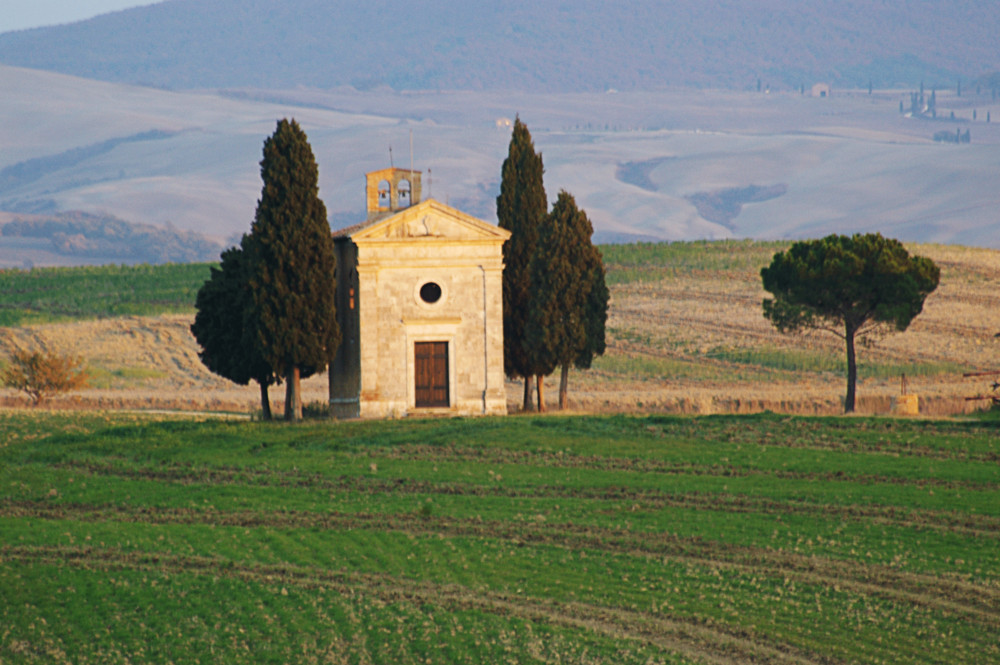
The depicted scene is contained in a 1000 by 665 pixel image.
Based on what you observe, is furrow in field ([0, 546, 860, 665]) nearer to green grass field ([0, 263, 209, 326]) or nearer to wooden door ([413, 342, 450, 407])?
wooden door ([413, 342, 450, 407])

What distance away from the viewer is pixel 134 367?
70750 mm

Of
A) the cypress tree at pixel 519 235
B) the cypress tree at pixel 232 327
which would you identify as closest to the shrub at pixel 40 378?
the cypress tree at pixel 232 327

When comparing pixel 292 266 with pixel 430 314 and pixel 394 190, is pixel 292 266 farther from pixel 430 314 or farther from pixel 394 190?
pixel 394 190

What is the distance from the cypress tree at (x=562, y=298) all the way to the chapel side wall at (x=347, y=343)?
5862mm

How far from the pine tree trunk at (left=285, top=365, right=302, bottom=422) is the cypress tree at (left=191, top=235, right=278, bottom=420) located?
2.04 ft

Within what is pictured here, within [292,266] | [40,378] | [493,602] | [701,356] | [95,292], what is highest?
[95,292]

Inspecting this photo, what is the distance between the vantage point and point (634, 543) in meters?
23.0

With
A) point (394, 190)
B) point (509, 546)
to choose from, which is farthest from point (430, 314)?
point (509, 546)

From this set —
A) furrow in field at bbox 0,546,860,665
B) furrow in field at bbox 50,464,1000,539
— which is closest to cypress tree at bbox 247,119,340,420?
furrow in field at bbox 50,464,1000,539

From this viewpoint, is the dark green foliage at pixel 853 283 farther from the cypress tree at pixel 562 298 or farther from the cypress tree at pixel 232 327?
the cypress tree at pixel 232 327

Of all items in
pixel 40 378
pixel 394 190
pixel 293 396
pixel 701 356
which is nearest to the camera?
pixel 293 396

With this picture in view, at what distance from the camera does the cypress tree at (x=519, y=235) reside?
4531 cm

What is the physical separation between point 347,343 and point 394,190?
6.26 meters

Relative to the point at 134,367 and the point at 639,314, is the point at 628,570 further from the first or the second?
the point at 639,314
